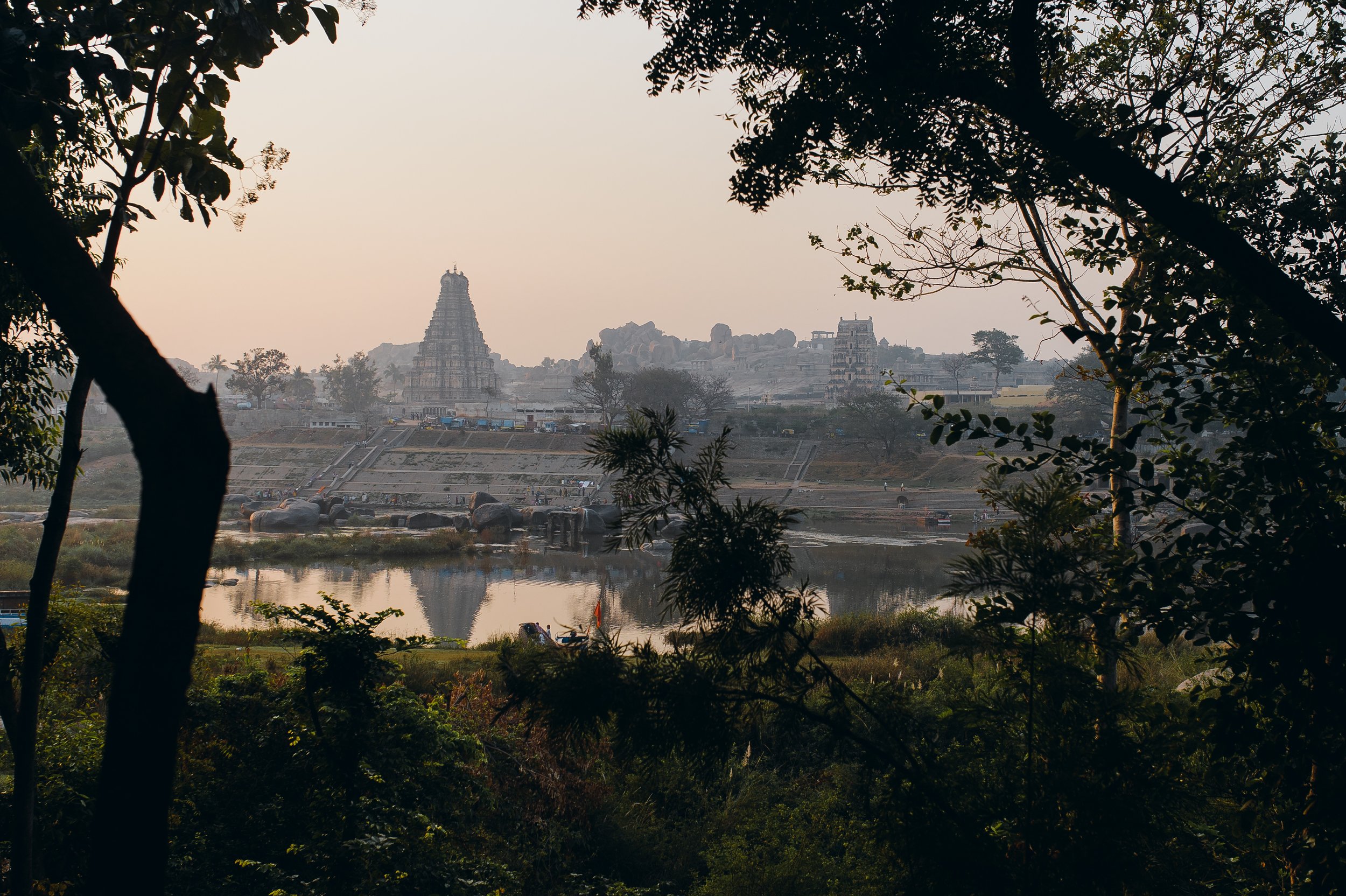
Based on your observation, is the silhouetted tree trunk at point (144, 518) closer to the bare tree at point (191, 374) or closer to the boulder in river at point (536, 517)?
the boulder in river at point (536, 517)

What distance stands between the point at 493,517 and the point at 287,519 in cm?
664

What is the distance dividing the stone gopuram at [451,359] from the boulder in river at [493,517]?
138ft

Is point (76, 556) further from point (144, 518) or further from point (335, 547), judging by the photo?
point (144, 518)

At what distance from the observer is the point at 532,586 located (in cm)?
2078

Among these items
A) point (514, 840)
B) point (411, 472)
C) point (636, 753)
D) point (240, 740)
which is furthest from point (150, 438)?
point (411, 472)

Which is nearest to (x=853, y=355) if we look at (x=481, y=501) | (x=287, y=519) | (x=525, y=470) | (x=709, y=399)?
(x=709, y=399)

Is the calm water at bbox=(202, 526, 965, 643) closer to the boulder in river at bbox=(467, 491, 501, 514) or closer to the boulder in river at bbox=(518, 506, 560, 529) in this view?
the boulder in river at bbox=(518, 506, 560, 529)

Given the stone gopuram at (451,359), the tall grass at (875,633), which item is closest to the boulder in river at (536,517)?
the tall grass at (875,633)

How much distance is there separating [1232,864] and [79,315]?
3.66 m

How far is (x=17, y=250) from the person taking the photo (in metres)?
1.44

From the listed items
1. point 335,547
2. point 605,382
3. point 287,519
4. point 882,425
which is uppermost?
point 605,382

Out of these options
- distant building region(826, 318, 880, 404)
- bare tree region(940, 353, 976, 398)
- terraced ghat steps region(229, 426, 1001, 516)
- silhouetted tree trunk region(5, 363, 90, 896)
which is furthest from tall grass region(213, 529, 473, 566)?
distant building region(826, 318, 880, 404)

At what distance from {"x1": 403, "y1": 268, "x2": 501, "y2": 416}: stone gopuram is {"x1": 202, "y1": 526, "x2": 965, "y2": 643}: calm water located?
4807 centimetres

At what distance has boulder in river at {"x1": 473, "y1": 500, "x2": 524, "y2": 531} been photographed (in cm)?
2900
